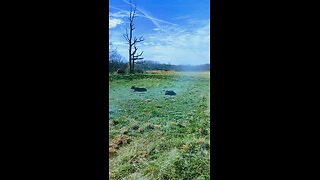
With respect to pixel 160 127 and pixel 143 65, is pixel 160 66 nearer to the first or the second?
pixel 143 65

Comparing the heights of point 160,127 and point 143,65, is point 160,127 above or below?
below

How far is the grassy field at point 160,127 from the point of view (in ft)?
3.77

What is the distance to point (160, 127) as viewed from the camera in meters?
1.22

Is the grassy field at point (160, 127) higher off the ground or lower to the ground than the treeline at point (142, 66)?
lower

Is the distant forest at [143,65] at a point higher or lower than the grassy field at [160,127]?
higher

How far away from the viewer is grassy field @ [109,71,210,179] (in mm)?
1148

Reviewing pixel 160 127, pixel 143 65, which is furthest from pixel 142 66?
pixel 160 127

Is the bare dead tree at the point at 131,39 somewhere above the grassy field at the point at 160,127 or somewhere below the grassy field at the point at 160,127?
above
